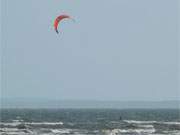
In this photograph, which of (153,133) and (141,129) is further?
(141,129)

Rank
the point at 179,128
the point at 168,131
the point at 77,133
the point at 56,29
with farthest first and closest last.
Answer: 1. the point at 179,128
2. the point at 168,131
3. the point at 77,133
4. the point at 56,29

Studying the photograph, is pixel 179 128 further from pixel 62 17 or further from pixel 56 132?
pixel 62 17

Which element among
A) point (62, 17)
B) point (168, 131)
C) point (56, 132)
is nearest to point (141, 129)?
point (168, 131)

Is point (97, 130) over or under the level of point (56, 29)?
under

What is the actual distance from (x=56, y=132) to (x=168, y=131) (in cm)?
984

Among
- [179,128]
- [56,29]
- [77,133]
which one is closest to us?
[56,29]

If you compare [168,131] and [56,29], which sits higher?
[56,29]

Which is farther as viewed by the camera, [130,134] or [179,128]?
[179,128]

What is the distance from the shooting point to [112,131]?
75438 millimetres

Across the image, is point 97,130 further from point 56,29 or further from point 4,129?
point 56,29

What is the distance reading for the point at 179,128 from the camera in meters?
82.8

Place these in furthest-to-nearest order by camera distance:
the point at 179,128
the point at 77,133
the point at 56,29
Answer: the point at 179,128, the point at 77,133, the point at 56,29

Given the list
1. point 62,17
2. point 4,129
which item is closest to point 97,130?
point 4,129

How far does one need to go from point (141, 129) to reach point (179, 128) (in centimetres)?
395
